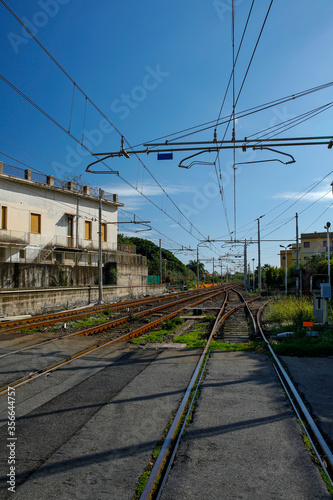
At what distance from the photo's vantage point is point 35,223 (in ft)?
109

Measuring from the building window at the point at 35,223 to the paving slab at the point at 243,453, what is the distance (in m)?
29.8

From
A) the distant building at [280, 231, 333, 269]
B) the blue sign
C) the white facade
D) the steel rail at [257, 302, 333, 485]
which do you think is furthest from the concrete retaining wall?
the distant building at [280, 231, 333, 269]

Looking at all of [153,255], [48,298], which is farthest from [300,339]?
[153,255]

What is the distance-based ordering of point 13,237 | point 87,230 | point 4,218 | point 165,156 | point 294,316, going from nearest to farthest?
point 165,156
point 294,316
point 4,218
point 13,237
point 87,230

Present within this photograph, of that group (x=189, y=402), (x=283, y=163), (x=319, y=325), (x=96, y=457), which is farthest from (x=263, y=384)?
(x=283, y=163)

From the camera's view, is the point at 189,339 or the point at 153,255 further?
the point at 153,255

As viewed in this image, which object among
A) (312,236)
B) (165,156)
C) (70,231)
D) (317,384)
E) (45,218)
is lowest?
(317,384)

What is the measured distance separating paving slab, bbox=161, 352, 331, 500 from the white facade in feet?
88.2

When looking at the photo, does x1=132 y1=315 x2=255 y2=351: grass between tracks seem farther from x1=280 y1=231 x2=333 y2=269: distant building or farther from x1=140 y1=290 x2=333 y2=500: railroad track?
x1=280 y1=231 x2=333 y2=269: distant building

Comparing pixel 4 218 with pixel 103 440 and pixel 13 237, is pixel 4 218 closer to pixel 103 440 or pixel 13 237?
pixel 13 237

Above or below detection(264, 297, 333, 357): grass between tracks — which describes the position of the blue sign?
above

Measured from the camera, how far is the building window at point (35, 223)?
33.0 metres

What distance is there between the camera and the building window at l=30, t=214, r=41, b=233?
32969mm

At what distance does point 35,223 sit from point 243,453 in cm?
3223
